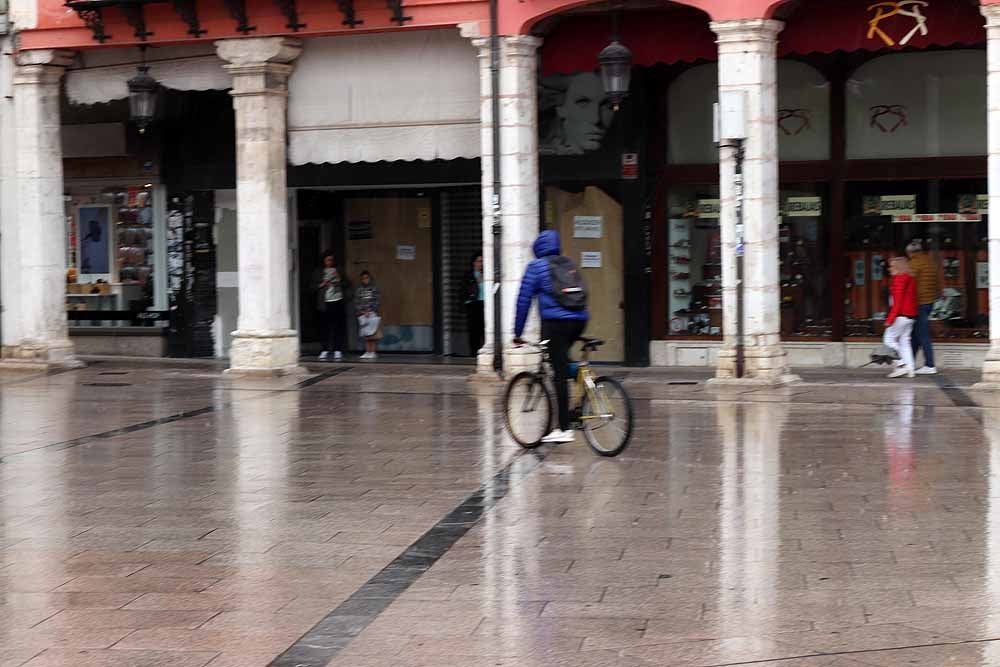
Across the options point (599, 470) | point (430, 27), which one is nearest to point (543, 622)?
point (599, 470)

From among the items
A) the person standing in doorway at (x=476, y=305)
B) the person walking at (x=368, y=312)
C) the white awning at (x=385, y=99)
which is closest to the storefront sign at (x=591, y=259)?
the person standing in doorway at (x=476, y=305)

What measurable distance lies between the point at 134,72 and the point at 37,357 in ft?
13.2

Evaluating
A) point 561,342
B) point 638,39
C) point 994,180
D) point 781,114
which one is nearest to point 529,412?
point 561,342

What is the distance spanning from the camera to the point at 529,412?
1262 cm

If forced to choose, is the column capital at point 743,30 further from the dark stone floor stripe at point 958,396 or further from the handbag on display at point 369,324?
the handbag on display at point 369,324

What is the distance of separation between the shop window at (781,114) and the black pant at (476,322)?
363cm

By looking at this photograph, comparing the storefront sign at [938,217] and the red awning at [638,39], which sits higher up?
the red awning at [638,39]

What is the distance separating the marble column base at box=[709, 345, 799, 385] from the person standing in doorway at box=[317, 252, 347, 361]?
7175 mm

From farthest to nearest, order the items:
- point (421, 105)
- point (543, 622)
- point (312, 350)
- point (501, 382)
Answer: point (312, 350)
point (421, 105)
point (501, 382)
point (543, 622)

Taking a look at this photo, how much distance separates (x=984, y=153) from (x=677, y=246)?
13.3 ft

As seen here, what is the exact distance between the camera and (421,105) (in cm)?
1956

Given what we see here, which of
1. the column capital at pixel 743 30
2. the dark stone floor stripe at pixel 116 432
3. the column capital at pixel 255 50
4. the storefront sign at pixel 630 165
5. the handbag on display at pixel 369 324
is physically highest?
the column capital at pixel 255 50

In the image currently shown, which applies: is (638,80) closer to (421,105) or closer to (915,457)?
(421,105)

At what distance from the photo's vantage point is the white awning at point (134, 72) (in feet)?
66.9
